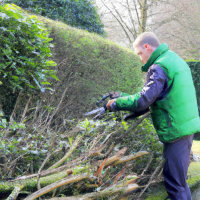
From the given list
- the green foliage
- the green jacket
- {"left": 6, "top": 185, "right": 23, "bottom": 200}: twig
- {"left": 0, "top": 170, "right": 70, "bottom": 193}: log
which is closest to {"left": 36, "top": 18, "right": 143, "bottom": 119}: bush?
the green foliage

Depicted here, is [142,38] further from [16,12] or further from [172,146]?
[16,12]

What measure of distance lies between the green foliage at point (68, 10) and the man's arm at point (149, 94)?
161 inches

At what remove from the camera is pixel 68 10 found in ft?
17.8

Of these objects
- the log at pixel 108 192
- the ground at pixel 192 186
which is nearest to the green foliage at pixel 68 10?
the log at pixel 108 192

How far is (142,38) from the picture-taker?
2.37 m

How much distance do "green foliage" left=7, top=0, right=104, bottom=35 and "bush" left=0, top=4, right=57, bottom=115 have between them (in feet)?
7.60

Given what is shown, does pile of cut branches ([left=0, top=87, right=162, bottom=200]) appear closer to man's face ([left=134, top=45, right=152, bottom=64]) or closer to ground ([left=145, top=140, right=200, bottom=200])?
ground ([left=145, top=140, right=200, bottom=200])

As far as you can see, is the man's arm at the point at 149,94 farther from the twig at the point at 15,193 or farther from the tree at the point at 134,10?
the tree at the point at 134,10

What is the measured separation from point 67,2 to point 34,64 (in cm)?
340

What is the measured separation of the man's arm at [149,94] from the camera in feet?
6.24

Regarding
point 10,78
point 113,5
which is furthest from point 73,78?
point 113,5

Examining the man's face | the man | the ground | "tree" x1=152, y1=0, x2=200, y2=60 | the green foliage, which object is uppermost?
"tree" x1=152, y1=0, x2=200, y2=60

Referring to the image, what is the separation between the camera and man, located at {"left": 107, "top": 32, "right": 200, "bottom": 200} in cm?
196

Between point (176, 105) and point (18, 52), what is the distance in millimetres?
2311
